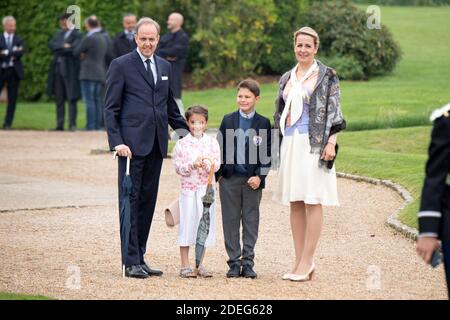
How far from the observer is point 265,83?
27.5m

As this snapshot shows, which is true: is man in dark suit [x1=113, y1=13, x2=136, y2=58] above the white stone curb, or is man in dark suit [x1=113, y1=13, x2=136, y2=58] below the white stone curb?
above

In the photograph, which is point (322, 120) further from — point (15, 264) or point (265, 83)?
point (265, 83)

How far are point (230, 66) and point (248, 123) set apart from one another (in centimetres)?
1821

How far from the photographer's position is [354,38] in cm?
2636

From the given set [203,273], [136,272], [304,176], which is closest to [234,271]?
[203,273]

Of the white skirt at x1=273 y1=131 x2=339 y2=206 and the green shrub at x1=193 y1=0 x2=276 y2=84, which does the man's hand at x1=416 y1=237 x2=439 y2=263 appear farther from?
the green shrub at x1=193 y1=0 x2=276 y2=84

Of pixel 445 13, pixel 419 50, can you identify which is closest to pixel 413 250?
pixel 419 50

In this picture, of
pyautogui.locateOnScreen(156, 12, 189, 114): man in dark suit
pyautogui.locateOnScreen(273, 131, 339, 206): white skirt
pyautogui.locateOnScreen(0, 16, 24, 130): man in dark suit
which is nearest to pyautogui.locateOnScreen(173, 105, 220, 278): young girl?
pyautogui.locateOnScreen(273, 131, 339, 206): white skirt

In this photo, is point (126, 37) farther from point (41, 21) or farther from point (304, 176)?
point (304, 176)

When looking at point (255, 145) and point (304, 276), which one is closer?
point (304, 276)

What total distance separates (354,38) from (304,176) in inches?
693

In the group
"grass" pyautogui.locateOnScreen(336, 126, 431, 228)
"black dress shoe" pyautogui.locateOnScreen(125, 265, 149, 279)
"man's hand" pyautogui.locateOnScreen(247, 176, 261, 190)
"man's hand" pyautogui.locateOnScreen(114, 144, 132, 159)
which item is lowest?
"black dress shoe" pyautogui.locateOnScreen(125, 265, 149, 279)

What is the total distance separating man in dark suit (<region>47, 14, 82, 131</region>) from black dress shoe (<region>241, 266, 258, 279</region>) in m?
13.6

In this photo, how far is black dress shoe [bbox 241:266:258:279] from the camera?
30.6 feet
